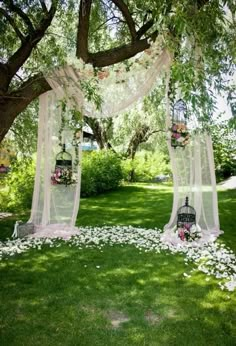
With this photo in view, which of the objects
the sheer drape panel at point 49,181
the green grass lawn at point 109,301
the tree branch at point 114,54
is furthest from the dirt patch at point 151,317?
the tree branch at point 114,54

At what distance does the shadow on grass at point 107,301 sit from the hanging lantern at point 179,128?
5.15ft

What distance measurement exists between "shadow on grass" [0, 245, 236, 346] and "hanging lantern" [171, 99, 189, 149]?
157 cm

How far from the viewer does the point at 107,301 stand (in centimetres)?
300

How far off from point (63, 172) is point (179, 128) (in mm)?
1775

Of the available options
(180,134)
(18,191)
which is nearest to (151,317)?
(180,134)

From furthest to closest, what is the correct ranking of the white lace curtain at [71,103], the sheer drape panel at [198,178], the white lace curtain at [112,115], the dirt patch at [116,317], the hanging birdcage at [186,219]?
the sheer drape panel at [198,178], the hanging birdcage at [186,219], the white lace curtain at [112,115], the white lace curtain at [71,103], the dirt patch at [116,317]

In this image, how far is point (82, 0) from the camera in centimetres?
384

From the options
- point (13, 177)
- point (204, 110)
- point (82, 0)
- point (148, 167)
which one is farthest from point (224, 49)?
point (148, 167)

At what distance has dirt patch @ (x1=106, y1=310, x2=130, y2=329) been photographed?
2.64 metres

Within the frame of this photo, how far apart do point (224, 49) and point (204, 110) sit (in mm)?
941

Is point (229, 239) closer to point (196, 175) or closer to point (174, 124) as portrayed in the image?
point (196, 175)

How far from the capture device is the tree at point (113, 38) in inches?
97.3

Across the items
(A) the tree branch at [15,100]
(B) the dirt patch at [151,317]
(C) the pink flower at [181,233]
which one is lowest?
(B) the dirt patch at [151,317]

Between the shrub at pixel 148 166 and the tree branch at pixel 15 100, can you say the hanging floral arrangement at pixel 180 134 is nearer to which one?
the tree branch at pixel 15 100
